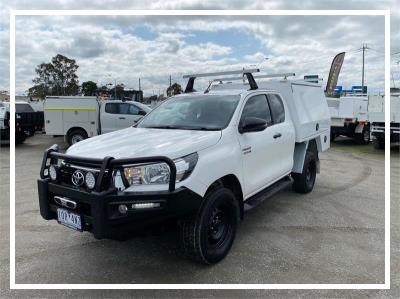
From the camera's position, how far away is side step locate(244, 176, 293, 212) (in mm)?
4723

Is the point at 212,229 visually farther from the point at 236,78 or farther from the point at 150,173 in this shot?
the point at 236,78

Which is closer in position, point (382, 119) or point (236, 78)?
point (236, 78)

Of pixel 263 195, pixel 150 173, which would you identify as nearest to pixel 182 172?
pixel 150 173

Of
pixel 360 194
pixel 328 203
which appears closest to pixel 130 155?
pixel 328 203

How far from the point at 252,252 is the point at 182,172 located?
1.48 meters

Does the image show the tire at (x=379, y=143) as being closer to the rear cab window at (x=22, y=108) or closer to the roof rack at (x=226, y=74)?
the roof rack at (x=226, y=74)

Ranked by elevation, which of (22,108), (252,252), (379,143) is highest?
(22,108)

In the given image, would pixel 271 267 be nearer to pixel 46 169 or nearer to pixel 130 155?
pixel 130 155

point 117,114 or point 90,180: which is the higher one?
point 117,114

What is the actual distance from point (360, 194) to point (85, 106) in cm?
1015

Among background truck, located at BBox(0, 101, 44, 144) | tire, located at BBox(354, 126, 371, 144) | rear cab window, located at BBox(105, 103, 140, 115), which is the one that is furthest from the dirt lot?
tire, located at BBox(354, 126, 371, 144)

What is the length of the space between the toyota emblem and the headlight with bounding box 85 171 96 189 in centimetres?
11

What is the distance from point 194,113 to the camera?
191 inches

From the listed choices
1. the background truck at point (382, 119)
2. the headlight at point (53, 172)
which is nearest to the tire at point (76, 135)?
the background truck at point (382, 119)
